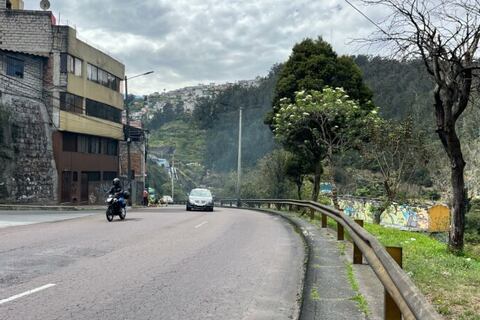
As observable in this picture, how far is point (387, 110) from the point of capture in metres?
67.9

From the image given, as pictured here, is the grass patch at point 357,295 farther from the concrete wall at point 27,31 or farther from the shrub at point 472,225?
the concrete wall at point 27,31

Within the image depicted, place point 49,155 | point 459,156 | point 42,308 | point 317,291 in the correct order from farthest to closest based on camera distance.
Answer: point 49,155 < point 459,156 < point 317,291 < point 42,308

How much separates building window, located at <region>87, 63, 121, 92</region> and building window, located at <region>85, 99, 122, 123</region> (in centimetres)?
194

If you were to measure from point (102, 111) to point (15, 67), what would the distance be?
37.4ft

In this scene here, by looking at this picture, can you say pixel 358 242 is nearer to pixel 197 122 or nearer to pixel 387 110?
pixel 387 110

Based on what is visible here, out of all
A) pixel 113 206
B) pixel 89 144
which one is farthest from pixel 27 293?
pixel 89 144

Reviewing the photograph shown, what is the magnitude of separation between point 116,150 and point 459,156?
45.0 m

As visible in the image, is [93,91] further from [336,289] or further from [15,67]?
[336,289]

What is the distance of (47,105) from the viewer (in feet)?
132

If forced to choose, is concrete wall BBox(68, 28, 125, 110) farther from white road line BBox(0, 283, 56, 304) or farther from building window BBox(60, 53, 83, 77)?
white road line BBox(0, 283, 56, 304)

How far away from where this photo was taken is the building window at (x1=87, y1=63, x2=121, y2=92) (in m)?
45.8

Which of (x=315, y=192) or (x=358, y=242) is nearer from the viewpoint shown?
(x=358, y=242)

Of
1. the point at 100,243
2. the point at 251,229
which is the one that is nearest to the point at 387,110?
the point at 251,229

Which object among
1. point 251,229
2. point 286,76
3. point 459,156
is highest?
point 286,76
